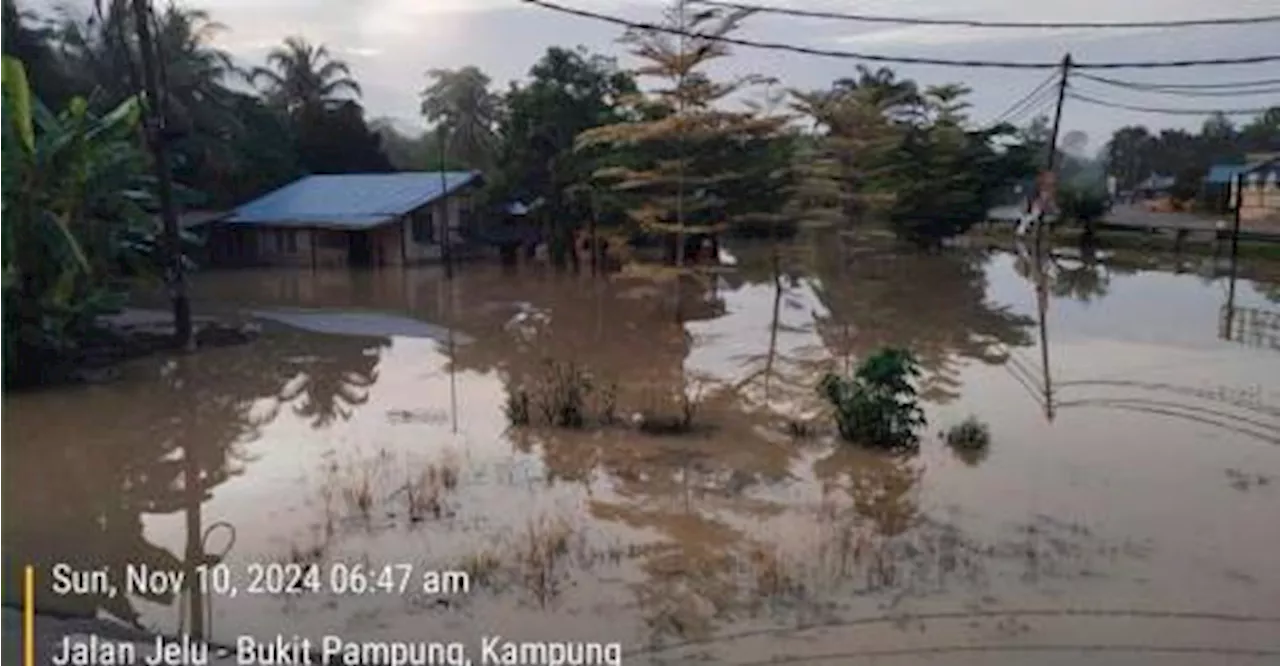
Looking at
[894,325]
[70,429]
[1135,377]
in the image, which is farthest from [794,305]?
[70,429]

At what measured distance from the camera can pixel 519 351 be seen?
19188mm

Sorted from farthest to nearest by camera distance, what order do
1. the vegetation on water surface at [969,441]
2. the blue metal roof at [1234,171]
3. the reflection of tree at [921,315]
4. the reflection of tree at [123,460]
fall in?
1. the blue metal roof at [1234,171]
2. the reflection of tree at [921,315]
3. the vegetation on water surface at [969,441]
4. the reflection of tree at [123,460]

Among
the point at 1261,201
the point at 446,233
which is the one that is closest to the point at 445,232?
the point at 446,233

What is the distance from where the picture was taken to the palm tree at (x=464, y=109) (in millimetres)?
47312

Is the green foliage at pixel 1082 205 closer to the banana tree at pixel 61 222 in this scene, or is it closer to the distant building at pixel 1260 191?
the distant building at pixel 1260 191

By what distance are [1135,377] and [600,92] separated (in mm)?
19080

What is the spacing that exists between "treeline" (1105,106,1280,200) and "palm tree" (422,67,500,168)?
3553cm

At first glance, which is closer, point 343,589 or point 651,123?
point 343,589

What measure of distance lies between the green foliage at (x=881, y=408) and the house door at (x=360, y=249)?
84.3 ft

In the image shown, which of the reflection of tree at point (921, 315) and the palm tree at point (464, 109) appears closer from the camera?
the reflection of tree at point (921, 315)

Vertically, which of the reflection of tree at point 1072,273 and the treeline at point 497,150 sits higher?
the treeline at point 497,150

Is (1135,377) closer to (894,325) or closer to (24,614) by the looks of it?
(894,325)

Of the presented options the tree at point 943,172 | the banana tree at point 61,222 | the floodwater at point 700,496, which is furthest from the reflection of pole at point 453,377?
the tree at point 943,172

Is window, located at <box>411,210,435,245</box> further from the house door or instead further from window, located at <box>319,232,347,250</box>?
window, located at <box>319,232,347,250</box>
